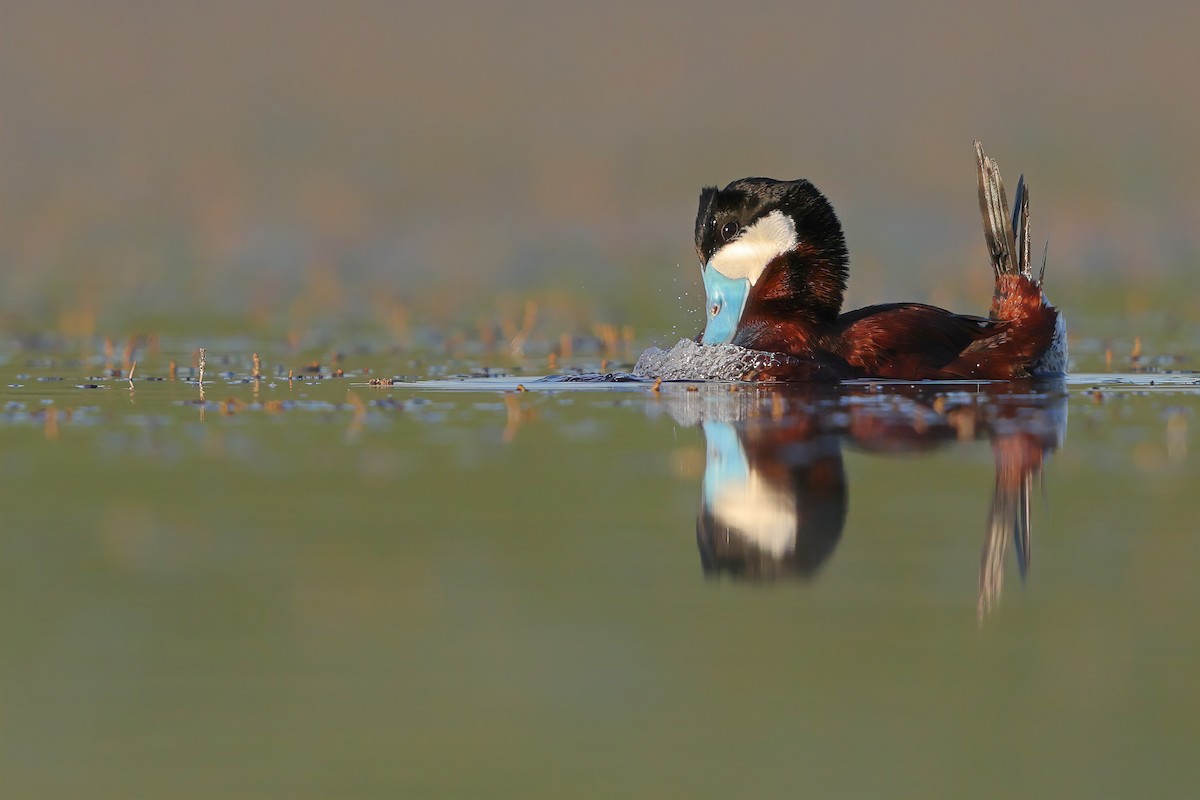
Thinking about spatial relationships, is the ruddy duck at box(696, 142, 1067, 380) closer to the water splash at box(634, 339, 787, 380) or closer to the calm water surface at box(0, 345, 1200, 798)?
the water splash at box(634, 339, 787, 380)

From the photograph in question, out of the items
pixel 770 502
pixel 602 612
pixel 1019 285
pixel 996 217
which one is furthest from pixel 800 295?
pixel 602 612

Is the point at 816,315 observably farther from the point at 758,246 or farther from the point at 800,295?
the point at 758,246

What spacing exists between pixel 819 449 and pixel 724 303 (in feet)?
12.1

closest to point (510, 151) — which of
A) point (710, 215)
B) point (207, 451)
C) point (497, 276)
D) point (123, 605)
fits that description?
point (497, 276)

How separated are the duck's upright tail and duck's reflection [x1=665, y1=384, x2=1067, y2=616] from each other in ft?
1.61

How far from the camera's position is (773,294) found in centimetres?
1145

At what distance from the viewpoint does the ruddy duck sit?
11.1 meters

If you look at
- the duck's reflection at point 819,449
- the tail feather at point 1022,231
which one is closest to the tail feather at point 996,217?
the tail feather at point 1022,231

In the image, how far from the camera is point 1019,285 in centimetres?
1189

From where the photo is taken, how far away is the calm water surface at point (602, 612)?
4.06 metres

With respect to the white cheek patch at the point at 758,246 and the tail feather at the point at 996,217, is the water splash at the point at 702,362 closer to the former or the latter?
the white cheek patch at the point at 758,246

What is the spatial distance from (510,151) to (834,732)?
110 feet

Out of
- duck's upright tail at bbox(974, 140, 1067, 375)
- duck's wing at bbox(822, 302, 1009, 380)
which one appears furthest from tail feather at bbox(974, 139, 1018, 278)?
duck's wing at bbox(822, 302, 1009, 380)

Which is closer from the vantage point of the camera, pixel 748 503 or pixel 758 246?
pixel 748 503
